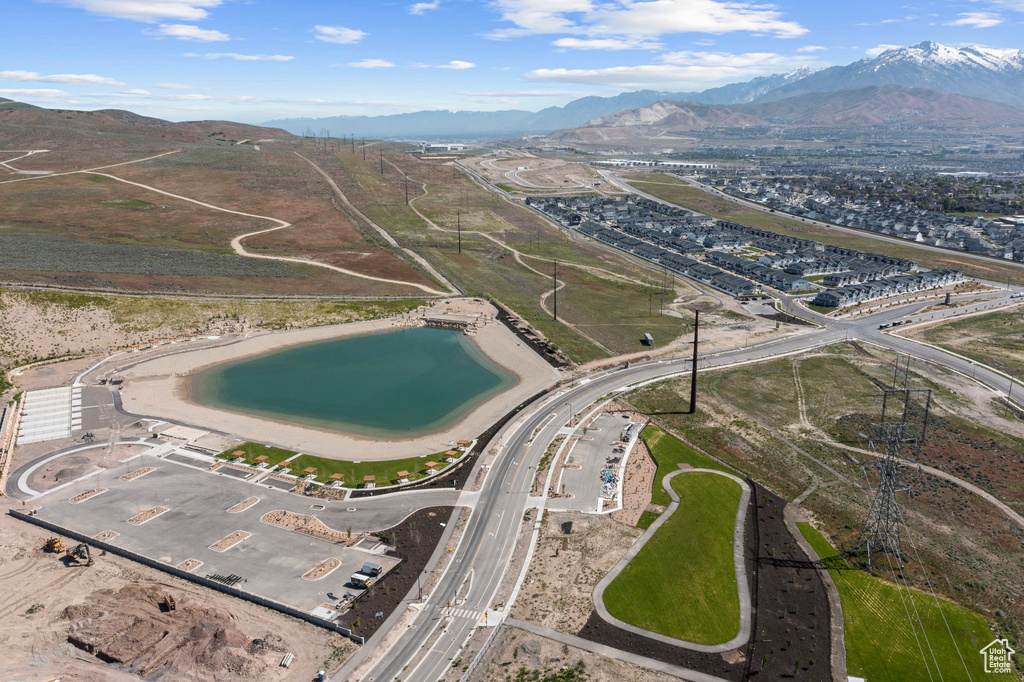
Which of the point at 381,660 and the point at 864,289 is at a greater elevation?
the point at 864,289

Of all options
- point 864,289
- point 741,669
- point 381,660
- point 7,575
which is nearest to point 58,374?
point 7,575

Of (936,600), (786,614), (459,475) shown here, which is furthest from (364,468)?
(936,600)

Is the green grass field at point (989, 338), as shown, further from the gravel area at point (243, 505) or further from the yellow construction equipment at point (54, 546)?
the yellow construction equipment at point (54, 546)

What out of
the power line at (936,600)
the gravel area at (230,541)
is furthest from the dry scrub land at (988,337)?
the gravel area at (230,541)

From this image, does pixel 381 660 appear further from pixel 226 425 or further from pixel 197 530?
pixel 226 425

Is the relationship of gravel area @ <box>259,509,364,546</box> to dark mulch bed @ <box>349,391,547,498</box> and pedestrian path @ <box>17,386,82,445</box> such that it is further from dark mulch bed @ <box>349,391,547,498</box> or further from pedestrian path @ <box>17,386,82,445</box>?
pedestrian path @ <box>17,386,82,445</box>
